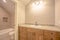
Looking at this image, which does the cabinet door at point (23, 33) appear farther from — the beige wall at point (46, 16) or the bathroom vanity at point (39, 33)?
the beige wall at point (46, 16)

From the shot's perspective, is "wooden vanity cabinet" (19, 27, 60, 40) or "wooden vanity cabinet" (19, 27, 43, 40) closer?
"wooden vanity cabinet" (19, 27, 60, 40)

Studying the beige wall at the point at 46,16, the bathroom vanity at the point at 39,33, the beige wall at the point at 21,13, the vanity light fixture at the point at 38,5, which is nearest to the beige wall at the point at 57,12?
the beige wall at the point at 46,16

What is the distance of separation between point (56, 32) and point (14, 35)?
75.2 inches

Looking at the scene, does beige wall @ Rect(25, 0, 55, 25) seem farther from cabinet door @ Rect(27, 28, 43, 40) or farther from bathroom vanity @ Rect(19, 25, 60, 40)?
cabinet door @ Rect(27, 28, 43, 40)

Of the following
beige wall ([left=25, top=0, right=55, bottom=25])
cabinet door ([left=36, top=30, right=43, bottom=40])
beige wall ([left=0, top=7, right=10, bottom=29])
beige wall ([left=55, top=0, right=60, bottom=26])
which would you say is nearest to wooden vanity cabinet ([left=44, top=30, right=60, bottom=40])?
cabinet door ([left=36, top=30, right=43, bottom=40])

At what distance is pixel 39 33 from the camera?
235 centimetres

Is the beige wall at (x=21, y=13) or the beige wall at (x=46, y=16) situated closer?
the beige wall at (x=46, y=16)

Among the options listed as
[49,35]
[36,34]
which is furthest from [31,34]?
[49,35]

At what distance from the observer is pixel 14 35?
124 inches

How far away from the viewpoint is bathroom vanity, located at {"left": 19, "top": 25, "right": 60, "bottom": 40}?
78.5 inches

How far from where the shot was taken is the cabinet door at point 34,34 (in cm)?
232

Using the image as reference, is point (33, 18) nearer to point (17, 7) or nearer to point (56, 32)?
point (17, 7)

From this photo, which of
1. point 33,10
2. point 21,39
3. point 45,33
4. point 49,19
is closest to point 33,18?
point 33,10

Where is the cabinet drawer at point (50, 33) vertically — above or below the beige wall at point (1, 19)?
below
